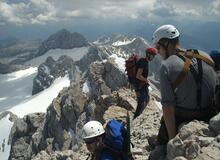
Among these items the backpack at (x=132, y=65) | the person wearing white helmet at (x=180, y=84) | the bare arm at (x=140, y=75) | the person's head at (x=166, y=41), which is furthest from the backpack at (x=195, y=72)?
the bare arm at (x=140, y=75)

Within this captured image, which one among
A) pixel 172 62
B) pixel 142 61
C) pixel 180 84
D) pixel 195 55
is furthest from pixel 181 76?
pixel 142 61

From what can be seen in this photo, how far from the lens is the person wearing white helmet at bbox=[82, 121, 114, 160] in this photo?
9070 mm

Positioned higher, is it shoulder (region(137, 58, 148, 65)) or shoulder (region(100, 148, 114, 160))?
shoulder (region(100, 148, 114, 160))

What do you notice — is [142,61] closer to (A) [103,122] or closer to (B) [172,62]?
(A) [103,122]

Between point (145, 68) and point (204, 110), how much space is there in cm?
1131

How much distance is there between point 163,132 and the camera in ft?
33.4

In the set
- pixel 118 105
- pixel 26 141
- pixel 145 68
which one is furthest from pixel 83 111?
pixel 145 68

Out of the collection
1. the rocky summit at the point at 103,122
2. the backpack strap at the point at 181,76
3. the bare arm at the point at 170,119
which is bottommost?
the rocky summit at the point at 103,122

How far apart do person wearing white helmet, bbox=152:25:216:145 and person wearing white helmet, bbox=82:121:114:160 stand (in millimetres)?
1514

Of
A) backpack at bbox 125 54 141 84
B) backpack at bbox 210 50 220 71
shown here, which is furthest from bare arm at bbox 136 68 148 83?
backpack at bbox 210 50 220 71

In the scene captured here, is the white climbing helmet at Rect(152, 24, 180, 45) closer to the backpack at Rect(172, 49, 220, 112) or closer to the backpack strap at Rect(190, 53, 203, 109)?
the backpack at Rect(172, 49, 220, 112)

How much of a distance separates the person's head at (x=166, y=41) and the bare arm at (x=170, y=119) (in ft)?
4.08

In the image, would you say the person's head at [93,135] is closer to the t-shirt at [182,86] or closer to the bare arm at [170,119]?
the bare arm at [170,119]

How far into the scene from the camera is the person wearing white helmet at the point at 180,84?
9.12 meters
